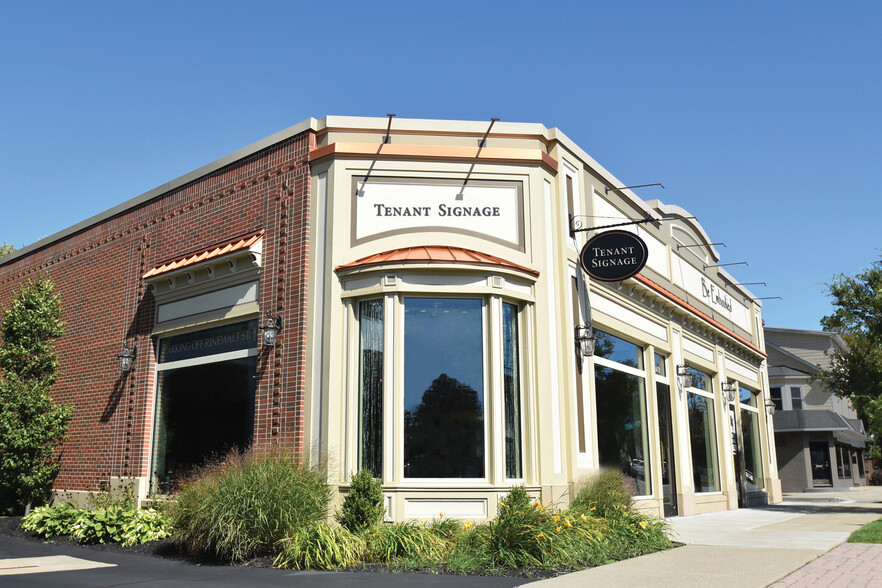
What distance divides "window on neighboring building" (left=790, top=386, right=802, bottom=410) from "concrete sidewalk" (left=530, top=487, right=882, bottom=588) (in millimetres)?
30378

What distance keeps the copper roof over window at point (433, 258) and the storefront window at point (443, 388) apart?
69cm

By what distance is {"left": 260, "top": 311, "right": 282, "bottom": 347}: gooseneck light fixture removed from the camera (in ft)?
43.2

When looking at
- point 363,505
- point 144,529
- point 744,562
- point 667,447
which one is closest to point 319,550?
point 363,505

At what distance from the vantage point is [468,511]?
11.5m

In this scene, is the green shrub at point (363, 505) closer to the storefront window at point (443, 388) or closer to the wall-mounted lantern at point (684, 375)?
the storefront window at point (443, 388)

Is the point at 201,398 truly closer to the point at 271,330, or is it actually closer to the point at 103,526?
the point at 271,330

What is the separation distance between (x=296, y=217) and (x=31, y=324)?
320 inches

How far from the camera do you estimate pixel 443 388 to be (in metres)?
12.2

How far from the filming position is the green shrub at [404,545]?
32.5 ft

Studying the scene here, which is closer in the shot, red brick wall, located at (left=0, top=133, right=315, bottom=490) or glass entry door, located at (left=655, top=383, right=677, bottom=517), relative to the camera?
red brick wall, located at (left=0, top=133, right=315, bottom=490)

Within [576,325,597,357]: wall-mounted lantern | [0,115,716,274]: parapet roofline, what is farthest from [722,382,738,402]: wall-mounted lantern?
[576,325,597,357]: wall-mounted lantern

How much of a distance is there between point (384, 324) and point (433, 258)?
4.45 ft

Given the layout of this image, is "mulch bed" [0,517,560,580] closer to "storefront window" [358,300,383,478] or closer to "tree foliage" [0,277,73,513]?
"tree foliage" [0,277,73,513]

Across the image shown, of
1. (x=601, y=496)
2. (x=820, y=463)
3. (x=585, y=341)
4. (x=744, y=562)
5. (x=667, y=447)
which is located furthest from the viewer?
(x=820, y=463)
